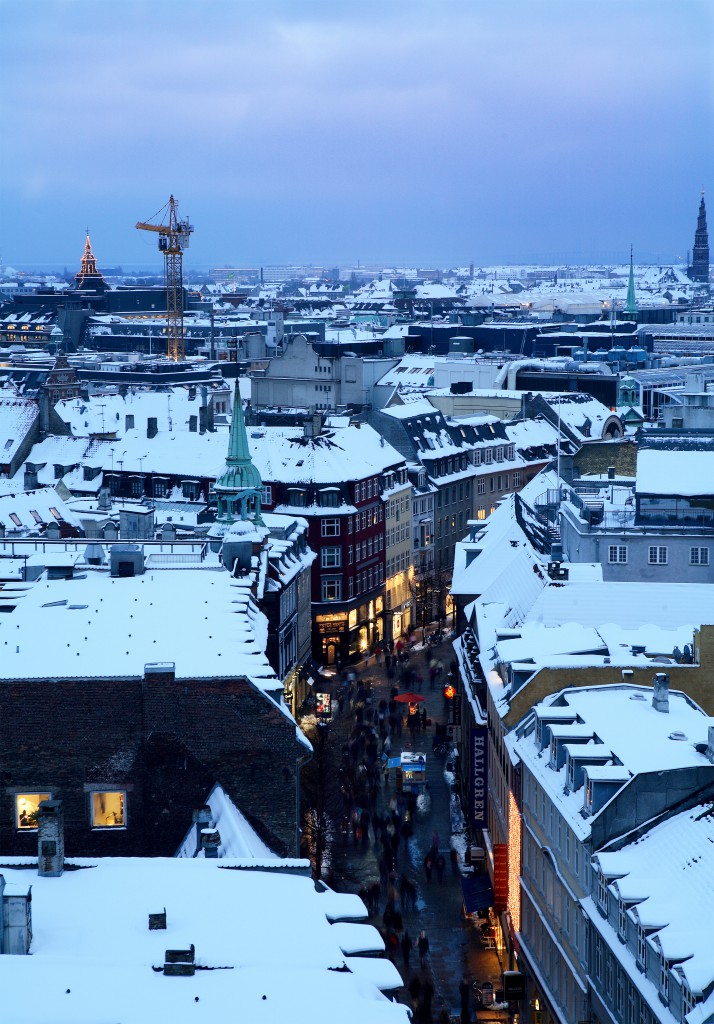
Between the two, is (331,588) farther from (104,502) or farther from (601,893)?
(601,893)

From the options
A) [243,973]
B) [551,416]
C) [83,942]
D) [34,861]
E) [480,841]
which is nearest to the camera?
[243,973]

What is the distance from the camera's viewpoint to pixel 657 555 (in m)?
65.2

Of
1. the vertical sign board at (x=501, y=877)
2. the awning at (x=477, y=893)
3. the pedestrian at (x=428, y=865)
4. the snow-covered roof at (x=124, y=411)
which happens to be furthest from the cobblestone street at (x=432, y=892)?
the snow-covered roof at (x=124, y=411)

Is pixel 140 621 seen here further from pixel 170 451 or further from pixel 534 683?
pixel 170 451

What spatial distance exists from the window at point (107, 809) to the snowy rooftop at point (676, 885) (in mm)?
10726

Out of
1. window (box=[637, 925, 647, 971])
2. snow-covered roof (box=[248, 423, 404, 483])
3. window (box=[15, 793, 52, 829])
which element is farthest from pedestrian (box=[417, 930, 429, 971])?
snow-covered roof (box=[248, 423, 404, 483])

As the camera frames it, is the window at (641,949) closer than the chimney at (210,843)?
Yes

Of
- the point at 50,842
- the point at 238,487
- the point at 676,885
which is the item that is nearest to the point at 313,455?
the point at 238,487

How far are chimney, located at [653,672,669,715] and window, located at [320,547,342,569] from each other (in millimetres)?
47908

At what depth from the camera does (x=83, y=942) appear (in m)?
30.0

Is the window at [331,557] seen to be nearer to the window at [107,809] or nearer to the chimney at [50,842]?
the window at [107,809]

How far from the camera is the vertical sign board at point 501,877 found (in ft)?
170

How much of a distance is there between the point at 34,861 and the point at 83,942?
5318mm

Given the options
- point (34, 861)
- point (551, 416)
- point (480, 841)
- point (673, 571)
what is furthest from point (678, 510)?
point (551, 416)
